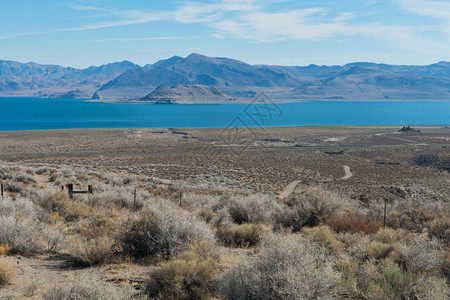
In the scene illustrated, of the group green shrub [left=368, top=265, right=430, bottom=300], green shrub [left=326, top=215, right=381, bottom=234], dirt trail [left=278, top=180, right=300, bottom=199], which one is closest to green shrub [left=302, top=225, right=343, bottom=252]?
green shrub [left=326, top=215, right=381, bottom=234]

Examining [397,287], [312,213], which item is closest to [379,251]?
[397,287]

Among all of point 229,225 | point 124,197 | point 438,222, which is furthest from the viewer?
point 124,197

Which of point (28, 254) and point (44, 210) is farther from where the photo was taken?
point (44, 210)

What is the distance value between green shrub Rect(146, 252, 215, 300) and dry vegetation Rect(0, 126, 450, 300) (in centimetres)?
1

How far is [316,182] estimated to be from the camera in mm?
34625

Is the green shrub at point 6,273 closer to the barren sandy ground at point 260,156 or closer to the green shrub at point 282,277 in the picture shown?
the green shrub at point 282,277

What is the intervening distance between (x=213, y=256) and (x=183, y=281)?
1.25 m

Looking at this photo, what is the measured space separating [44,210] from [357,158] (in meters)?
45.1

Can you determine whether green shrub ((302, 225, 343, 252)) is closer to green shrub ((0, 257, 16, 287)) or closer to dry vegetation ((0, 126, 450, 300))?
dry vegetation ((0, 126, 450, 300))

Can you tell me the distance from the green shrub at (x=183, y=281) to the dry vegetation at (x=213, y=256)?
0.01 meters

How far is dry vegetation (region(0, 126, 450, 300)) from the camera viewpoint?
17.4 feet

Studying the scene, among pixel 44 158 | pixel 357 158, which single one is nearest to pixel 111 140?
pixel 44 158

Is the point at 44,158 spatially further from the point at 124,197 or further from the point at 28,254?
the point at 28,254

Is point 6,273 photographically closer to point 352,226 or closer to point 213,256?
point 213,256
